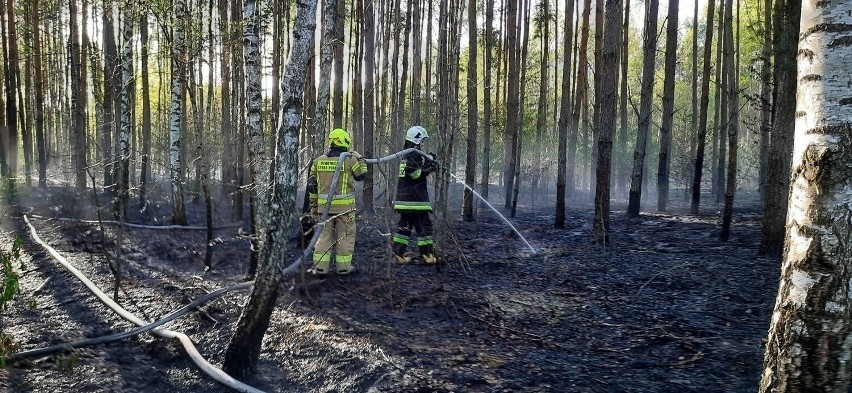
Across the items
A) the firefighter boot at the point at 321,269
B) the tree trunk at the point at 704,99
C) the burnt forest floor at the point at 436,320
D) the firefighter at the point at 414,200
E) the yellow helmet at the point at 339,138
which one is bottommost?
the burnt forest floor at the point at 436,320

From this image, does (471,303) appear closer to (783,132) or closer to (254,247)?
(254,247)

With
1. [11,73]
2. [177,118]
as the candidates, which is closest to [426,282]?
[177,118]

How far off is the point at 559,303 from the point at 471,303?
3.24 feet

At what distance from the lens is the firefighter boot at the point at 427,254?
8172 mm

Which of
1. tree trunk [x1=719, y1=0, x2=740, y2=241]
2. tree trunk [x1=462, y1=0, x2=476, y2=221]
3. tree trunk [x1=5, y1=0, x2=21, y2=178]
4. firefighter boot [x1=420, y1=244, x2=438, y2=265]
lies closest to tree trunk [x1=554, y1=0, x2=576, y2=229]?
tree trunk [x1=462, y1=0, x2=476, y2=221]

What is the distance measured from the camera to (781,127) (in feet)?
24.3

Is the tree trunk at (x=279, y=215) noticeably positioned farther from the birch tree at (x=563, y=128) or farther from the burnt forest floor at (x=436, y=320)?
the birch tree at (x=563, y=128)

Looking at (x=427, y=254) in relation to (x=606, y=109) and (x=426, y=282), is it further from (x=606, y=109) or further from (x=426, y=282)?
(x=606, y=109)

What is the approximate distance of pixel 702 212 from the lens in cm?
1575

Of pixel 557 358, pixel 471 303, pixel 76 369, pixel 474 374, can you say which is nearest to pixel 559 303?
pixel 471 303

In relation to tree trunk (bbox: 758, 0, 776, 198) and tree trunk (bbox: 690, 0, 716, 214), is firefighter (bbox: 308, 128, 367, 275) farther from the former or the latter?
tree trunk (bbox: 690, 0, 716, 214)

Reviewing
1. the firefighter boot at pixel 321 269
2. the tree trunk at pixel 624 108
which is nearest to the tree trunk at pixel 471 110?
the firefighter boot at pixel 321 269

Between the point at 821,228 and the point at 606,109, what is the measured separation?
23.6ft

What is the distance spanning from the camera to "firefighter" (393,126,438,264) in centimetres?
786
